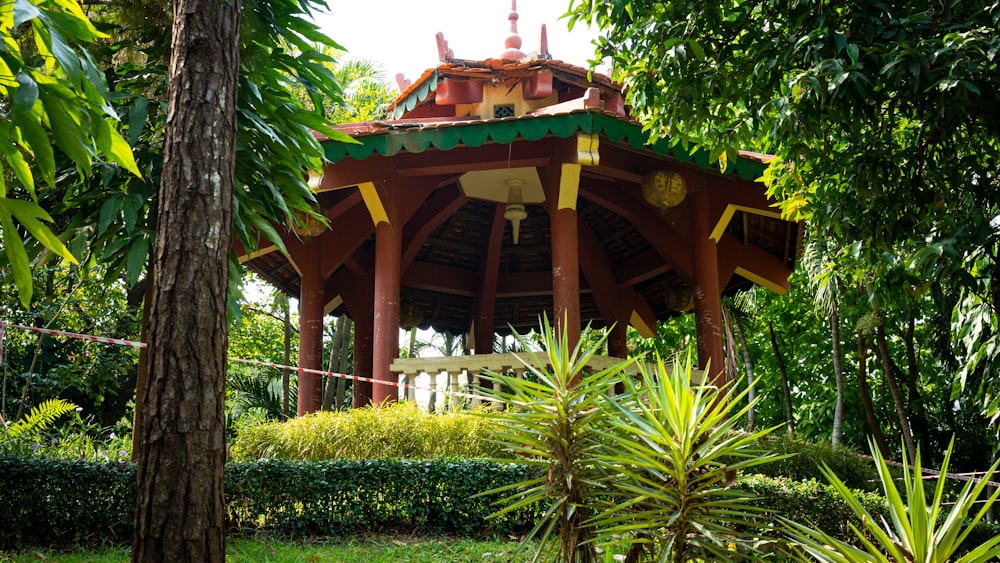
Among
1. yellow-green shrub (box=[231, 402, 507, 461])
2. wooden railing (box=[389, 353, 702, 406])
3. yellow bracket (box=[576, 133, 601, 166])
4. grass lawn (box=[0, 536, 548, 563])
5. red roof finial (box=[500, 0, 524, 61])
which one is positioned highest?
red roof finial (box=[500, 0, 524, 61])

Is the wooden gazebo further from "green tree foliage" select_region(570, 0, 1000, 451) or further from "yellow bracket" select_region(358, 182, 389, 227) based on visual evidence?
"green tree foliage" select_region(570, 0, 1000, 451)

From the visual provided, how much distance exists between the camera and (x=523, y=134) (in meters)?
9.12

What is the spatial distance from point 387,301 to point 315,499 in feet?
11.3

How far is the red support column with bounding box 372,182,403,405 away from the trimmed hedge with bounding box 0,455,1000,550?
2495 mm

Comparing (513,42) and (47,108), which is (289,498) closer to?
(47,108)

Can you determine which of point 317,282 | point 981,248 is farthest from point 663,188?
point 981,248

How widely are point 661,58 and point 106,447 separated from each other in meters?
7.44

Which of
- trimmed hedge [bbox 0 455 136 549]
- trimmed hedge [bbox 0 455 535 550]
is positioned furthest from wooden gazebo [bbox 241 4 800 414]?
trimmed hedge [bbox 0 455 136 549]

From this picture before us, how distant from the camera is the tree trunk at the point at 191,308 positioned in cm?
335

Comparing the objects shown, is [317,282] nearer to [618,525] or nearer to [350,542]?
[350,542]

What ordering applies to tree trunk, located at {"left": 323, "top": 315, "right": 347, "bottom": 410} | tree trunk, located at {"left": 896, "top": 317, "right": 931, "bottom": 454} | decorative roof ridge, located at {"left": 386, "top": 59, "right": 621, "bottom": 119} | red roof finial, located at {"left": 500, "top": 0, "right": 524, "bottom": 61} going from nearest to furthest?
decorative roof ridge, located at {"left": 386, "top": 59, "right": 621, "bottom": 119} → red roof finial, located at {"left": 500, "top": 0, "right": 524, "bottom": 61} → tree trunk, located at {"left": 896, "top": 317, "right": 931, "bottom": 454} → tree trunk, located at {"left": 323, "top": 315, "right": 347, "bottom": 410}

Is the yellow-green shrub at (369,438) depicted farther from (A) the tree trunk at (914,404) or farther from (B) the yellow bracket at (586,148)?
(A) the tree trunk at (914,404)

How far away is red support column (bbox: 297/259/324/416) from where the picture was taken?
1157cm

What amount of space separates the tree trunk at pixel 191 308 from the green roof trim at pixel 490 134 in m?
4.96
